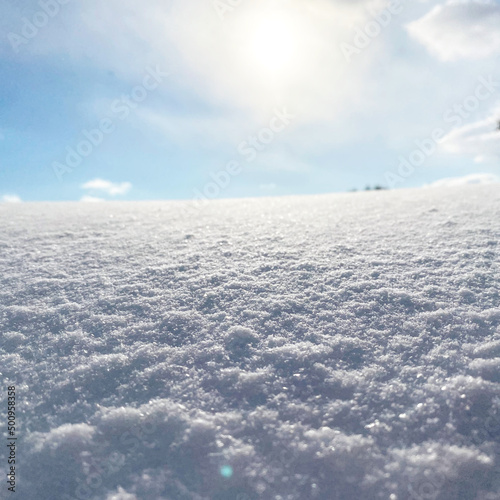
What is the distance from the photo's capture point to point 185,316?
212 cm

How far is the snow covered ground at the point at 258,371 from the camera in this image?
1283 mm

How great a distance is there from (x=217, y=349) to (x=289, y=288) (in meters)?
0.73

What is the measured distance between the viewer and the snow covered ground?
1283 mm


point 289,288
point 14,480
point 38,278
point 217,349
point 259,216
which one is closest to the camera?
point 14,480

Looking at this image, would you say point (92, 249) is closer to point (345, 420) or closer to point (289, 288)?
point (289, 288)

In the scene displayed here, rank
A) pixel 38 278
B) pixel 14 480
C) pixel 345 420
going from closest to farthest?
pixel 14 480 → pixel 345 420 → pixel 38 278

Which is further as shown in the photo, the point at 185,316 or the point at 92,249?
the point at 92,249

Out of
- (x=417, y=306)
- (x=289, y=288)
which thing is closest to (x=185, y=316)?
(x=289, y=288)

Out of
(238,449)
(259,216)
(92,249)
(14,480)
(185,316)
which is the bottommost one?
(14,480)

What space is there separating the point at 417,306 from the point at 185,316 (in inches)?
51.8

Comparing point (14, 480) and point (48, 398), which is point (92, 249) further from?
point (14, 480)

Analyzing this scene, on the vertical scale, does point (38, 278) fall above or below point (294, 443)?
above

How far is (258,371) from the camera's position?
169 cm

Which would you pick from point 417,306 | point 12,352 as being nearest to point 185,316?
point 12,352
